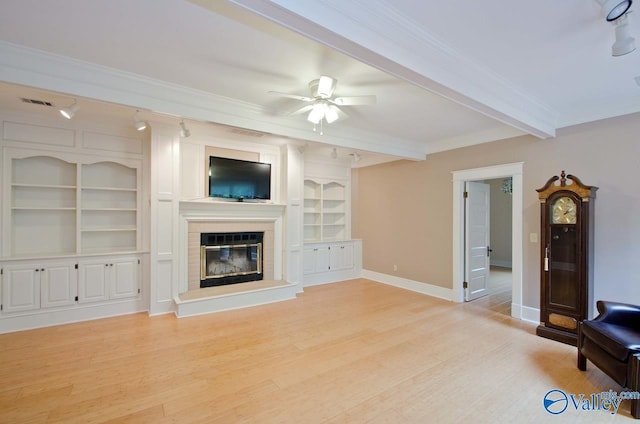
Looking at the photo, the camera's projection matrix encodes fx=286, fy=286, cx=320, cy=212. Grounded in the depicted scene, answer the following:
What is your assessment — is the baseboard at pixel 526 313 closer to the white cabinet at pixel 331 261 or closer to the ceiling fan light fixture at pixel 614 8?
the white cabinet at pixel 331 261

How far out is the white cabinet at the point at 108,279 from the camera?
4.03 metres

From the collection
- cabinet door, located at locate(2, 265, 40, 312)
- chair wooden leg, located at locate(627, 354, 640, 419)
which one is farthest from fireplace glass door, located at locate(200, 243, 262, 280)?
chair wooden leg, located at locate(627, 354, 640, 419)

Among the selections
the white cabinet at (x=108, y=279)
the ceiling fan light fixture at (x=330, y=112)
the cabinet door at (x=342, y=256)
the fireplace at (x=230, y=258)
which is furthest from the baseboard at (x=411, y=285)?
the white cabinet at (x=108, y=279)

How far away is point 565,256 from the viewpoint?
3.60 metres

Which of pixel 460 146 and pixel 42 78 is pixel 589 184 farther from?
pixel 42 78

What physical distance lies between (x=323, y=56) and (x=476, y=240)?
14.7 ft

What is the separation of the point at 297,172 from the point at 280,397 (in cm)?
386

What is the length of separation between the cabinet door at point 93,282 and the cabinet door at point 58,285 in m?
0.08

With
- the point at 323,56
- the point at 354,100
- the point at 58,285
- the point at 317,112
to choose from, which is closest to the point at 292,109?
the point at 317,112

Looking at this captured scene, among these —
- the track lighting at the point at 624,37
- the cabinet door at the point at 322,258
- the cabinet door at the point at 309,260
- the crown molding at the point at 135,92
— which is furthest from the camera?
the cabinet door at the point at 322,258

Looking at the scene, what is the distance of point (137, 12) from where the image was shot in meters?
1.99

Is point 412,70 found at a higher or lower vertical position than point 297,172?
higher

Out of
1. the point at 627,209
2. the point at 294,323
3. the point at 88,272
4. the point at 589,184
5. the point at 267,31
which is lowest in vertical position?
the point at 294,323

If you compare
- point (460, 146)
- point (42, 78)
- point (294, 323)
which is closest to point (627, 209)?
point (460, 146)
